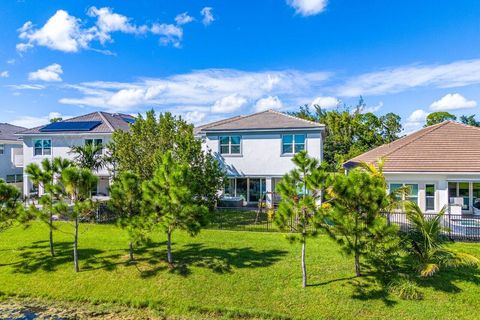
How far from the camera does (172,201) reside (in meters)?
12.9

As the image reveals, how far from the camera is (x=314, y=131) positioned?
80.8 ft

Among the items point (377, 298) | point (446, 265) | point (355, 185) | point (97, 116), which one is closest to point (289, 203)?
point (355, 185)

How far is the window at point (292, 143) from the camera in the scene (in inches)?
984

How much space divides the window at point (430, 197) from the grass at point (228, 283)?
6005mm

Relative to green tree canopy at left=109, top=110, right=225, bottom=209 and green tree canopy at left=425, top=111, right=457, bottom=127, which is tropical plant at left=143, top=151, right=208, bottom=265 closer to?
green tree canopy at left=109, top=110, right=225, bottom=209

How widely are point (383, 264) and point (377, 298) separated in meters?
2.09

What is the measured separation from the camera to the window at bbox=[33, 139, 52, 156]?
99.3 ft

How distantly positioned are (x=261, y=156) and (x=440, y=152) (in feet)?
39.7

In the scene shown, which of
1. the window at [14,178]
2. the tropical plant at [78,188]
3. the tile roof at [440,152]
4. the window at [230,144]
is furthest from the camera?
the window at [14,178]

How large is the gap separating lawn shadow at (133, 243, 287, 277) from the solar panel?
1924 centimetres

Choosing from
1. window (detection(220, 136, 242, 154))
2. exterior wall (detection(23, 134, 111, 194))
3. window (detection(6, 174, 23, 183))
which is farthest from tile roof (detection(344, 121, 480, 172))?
window (detection(6, 174, 23, 183))

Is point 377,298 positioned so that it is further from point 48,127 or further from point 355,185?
point 48,127

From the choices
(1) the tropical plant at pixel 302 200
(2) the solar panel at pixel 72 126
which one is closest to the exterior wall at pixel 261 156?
(2) the solar panel at pixel 72 126

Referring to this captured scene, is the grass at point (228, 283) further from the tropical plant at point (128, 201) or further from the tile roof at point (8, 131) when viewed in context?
the tile roof at point (8, 131)
